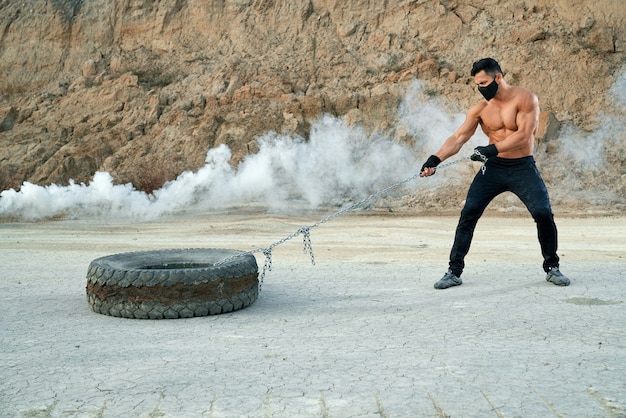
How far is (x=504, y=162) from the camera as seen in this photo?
711cm

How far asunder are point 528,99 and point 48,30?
88.0ft

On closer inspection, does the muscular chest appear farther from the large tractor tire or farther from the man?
the large tractor tire

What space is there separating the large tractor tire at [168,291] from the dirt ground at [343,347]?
5.2 inches

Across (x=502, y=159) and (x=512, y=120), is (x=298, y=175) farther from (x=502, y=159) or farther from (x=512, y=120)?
(x=512, y=120)

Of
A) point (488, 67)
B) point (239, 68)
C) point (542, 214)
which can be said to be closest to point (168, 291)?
point (542, 214)

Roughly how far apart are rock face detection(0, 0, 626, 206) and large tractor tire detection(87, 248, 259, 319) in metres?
15.9

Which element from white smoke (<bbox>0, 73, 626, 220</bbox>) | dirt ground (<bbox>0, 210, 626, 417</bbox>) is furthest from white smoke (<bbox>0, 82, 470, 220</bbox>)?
dirt ground (<bbox>0, 210, 626, 417</bbox>)

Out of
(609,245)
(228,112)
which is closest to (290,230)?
(609,245)

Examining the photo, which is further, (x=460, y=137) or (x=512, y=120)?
(x=460, y=137)

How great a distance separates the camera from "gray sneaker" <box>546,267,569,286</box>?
7.08m

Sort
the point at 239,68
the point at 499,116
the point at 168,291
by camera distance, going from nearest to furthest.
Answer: the point at 168,291
the point at 499,116
the point at 239,68

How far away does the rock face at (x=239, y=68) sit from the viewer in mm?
23750

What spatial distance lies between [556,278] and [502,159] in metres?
1.37

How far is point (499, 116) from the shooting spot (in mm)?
7074
